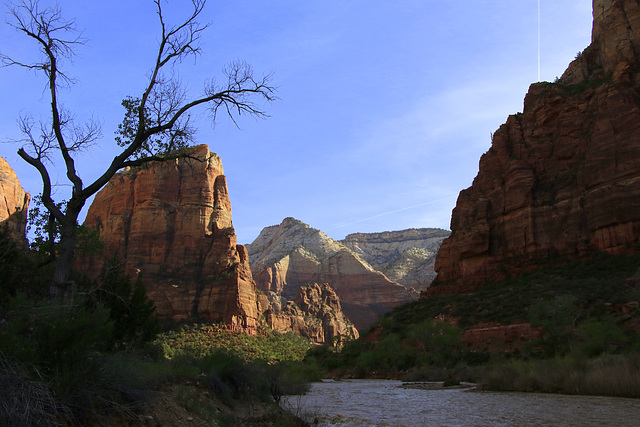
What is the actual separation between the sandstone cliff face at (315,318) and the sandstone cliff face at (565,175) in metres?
54.4

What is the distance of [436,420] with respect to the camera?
13.3 meters

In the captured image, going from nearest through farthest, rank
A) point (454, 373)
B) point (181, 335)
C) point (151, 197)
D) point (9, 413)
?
1. point (9, 413)
2. point (454, 373)
3. point (181, 335)
4. point (151, 197)

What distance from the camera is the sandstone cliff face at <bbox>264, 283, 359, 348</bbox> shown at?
4606 inches

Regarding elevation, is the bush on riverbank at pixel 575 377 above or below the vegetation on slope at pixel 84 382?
below

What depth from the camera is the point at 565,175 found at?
58.8 metres

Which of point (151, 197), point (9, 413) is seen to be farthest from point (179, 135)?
point (151, 197)

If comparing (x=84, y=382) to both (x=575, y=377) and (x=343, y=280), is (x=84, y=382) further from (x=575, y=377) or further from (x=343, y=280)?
(x=343, y=280)

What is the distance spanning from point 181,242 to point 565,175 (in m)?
71.3

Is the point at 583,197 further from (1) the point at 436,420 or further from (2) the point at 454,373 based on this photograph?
(1) the point at 436,420

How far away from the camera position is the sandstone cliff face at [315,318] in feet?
384

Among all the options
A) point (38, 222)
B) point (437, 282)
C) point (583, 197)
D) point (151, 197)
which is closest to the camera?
point (38, 222)

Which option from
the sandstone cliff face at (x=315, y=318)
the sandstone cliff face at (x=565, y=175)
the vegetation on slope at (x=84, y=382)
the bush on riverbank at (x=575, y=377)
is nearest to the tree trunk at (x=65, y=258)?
the vegetation on slope at (x=84, y=382)

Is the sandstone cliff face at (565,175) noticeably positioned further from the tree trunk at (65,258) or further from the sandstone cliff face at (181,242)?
the tree trunk at (65,258)

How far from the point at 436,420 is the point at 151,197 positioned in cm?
9860
